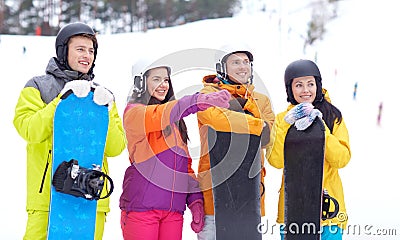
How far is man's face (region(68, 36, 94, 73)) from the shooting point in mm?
2895

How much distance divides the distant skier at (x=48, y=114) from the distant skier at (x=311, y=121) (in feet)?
3.33

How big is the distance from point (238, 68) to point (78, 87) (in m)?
0.99

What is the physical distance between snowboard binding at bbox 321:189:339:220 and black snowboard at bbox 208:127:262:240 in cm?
44

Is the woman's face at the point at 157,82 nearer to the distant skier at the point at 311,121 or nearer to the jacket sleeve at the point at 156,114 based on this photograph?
the jacket sleeve at the point at 156,114

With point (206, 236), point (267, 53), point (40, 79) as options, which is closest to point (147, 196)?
point (206, 236)

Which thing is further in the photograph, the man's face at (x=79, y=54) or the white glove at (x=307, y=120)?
the white glove at (x=307, y=120)

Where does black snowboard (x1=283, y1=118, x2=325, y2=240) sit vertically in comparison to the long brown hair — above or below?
below

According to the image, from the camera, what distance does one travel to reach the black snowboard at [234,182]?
294 centimetres

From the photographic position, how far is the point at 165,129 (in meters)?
2.99

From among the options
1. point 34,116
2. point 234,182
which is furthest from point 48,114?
point 234,182

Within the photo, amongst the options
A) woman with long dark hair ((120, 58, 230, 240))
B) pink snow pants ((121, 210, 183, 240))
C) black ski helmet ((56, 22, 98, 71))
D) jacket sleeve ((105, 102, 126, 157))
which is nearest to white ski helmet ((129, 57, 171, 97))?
woman with long dark hair ((120, 58, 230, 240))

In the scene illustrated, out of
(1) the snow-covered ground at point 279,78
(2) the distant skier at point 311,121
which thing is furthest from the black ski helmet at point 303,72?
(1) the snow-covered ground at point 279,78

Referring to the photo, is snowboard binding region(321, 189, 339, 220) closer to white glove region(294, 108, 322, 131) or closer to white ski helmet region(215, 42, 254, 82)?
white glove region(294, 108, 322, 131)

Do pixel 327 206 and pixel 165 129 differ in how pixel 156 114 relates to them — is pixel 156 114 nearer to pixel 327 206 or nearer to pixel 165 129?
pixel 165 129
